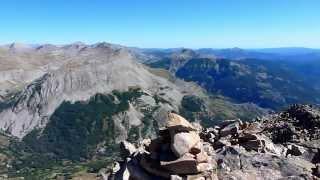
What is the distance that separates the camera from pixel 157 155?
1781 inches

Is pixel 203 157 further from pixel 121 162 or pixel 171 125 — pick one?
pixel 121 162

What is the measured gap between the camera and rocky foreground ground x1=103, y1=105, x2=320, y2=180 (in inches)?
1682

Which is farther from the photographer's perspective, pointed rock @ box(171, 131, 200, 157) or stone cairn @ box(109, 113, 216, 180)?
pointed rock @ box(171, 131, 200, 157)

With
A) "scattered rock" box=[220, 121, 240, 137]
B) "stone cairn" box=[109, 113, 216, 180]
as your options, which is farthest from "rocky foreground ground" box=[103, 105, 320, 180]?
"scattered rock" box=[220, 121, 240, 137]

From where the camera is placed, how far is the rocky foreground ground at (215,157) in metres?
42.7

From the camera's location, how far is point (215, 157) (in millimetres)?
47469

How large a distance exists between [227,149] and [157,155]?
7251 mm

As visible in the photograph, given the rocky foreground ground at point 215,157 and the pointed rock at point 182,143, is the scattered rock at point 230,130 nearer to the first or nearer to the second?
the rocky foreground ground at point 215,157

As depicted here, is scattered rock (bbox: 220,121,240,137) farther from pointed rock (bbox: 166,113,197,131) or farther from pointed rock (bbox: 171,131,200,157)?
pointed rock (bbox: 171,131,200,157)

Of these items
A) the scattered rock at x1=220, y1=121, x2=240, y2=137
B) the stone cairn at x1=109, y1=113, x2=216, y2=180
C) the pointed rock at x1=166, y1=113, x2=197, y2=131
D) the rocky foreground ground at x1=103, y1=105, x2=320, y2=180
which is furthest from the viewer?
the scattered rock at x1=220, y1=121, x2=240, y2=137

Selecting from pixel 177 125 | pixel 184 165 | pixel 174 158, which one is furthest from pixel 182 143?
pixel 184 165

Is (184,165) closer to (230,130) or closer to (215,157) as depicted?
(215,157)

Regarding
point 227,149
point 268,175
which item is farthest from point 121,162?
point 268,175

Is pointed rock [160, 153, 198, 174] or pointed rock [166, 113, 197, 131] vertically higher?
pointed rock [166, 113, 197, 131]
